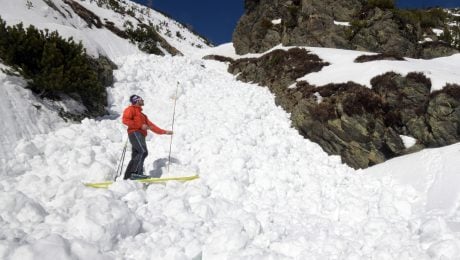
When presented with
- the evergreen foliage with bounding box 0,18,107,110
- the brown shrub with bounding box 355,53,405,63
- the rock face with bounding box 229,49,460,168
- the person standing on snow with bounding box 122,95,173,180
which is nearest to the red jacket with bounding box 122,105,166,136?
the person standing on snow with bounding box 122,95,173,180

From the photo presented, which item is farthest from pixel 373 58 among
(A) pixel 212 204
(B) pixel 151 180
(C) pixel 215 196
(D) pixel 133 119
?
(B) pixel 151 180

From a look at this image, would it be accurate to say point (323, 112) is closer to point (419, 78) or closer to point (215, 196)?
point (419, 78)

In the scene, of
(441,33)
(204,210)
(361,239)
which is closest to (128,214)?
(204,210)

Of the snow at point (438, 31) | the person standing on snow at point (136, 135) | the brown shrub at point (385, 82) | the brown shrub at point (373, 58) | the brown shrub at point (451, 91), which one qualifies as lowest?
the person standing on snow at point (136, 135)

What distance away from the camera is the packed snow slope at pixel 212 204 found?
18.5 ft

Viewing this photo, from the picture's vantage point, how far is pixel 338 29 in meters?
25.4

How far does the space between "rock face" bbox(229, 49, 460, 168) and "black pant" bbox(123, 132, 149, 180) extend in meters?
6.56

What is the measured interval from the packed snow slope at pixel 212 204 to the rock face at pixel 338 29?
591 inches

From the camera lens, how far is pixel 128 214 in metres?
6.12

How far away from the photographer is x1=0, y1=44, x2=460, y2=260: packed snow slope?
5.64m

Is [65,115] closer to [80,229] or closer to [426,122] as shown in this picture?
[80,229]

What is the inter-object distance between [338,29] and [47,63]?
20635 mm

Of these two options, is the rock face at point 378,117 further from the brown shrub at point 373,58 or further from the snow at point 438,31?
the snow at point 438,31

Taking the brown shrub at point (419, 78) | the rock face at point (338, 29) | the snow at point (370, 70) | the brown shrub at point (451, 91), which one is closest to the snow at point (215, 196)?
the snow at point (370, 70)
